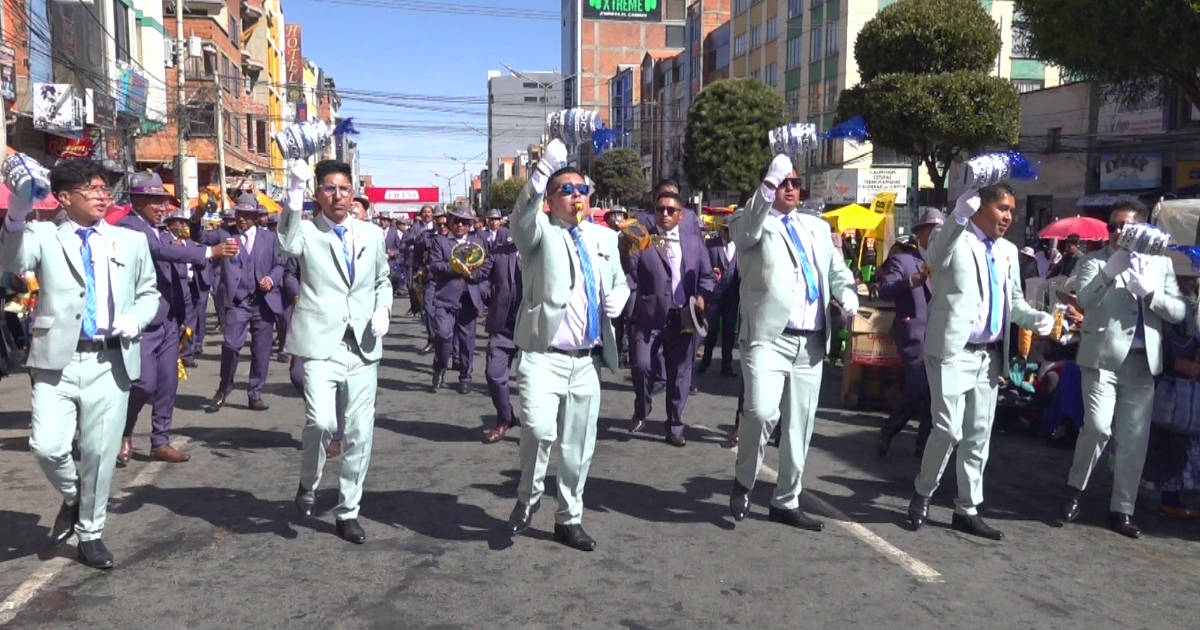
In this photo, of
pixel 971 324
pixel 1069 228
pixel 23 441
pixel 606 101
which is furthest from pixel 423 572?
pixel 606 101

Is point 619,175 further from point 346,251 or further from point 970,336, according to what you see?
point 346,251

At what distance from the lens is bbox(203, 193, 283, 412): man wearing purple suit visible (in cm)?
997

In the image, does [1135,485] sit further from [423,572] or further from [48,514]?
[48,514]

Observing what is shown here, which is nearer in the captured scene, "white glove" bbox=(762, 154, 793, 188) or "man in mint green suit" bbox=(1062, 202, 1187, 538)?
"white glove" bbox=(762, 154, 793, 188)

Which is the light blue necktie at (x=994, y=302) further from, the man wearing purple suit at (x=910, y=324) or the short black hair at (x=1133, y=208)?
the man wearing purple suit at (x=910, y=324)

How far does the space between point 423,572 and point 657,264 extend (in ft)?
13.9

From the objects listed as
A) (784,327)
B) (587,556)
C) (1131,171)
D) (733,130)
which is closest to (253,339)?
(587,556)

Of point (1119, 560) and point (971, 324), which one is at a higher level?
point (971, 324)

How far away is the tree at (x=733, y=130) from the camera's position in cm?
3962

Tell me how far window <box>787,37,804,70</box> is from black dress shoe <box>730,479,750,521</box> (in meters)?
40.8

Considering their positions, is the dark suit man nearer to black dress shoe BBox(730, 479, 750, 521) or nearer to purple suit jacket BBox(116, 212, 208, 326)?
black dress shoe BBox(730, 479, 750, 521)

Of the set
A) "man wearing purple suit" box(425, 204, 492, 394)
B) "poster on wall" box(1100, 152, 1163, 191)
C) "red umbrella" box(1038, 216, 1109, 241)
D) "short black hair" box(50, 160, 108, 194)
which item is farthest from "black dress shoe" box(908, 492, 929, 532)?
"poster on wall" box(1100, 152, 1163, 191)

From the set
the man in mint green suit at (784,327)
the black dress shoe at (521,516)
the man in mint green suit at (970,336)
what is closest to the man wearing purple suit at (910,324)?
the man in mint green suit at (970,336)

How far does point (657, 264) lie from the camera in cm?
874
